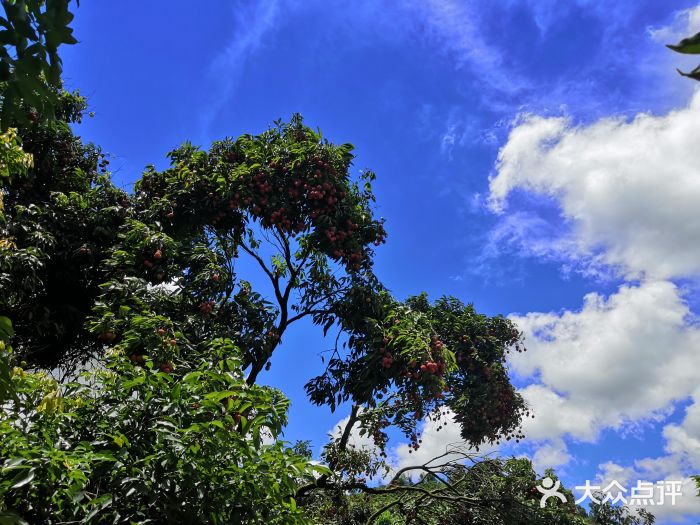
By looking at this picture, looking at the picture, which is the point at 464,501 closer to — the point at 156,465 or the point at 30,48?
the point at 156,465

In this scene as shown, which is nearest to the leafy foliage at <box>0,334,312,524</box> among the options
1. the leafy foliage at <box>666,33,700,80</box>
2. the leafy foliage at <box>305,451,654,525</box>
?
the leafy foliage at <box>666,33,700,80</box>

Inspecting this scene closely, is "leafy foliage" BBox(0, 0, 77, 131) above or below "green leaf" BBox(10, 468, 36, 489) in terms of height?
above

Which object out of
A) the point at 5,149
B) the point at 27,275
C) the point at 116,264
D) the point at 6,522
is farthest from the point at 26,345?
the point at 6,522

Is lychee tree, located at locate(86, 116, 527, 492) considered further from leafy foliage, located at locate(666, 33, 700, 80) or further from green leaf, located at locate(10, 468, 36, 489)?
leafy foliage, located at locate(666, 33, 700, 80)

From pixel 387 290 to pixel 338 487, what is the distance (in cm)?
285

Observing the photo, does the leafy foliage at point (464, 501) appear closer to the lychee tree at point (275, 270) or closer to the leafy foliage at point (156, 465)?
the lychee tree at point (275, 270)

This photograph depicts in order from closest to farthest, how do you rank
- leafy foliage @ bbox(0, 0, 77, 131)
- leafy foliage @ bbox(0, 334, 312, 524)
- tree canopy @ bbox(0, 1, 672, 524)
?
leafy foliage @ bbox(0, 0, 77, 131) → leafy foliage @ bbox(0, 334, 312, 524) → tree canopy @ bbox(0, 1, 672, 524)

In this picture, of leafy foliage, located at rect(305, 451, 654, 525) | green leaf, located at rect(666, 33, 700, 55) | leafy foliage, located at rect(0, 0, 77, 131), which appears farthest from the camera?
leafy foliage, located at rect(305, 451, 654, 525)

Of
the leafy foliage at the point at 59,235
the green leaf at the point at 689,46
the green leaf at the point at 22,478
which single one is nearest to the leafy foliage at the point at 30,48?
the green leaf at the point at 22,478

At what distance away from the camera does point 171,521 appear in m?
3.28

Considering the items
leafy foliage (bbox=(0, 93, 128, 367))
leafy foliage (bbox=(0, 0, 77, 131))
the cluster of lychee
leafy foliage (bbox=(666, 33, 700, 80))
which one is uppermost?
leafy foliage (bbox=(0, 93, 128, 367))

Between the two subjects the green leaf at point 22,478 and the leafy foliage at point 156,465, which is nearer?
the green leaf at point 22,478

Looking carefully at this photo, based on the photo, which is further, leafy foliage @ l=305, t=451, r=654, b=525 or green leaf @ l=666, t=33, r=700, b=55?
leafy foliage @ l=305, t=451, r=654, b=525

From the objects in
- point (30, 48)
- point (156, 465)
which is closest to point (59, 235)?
point (156, 465)
